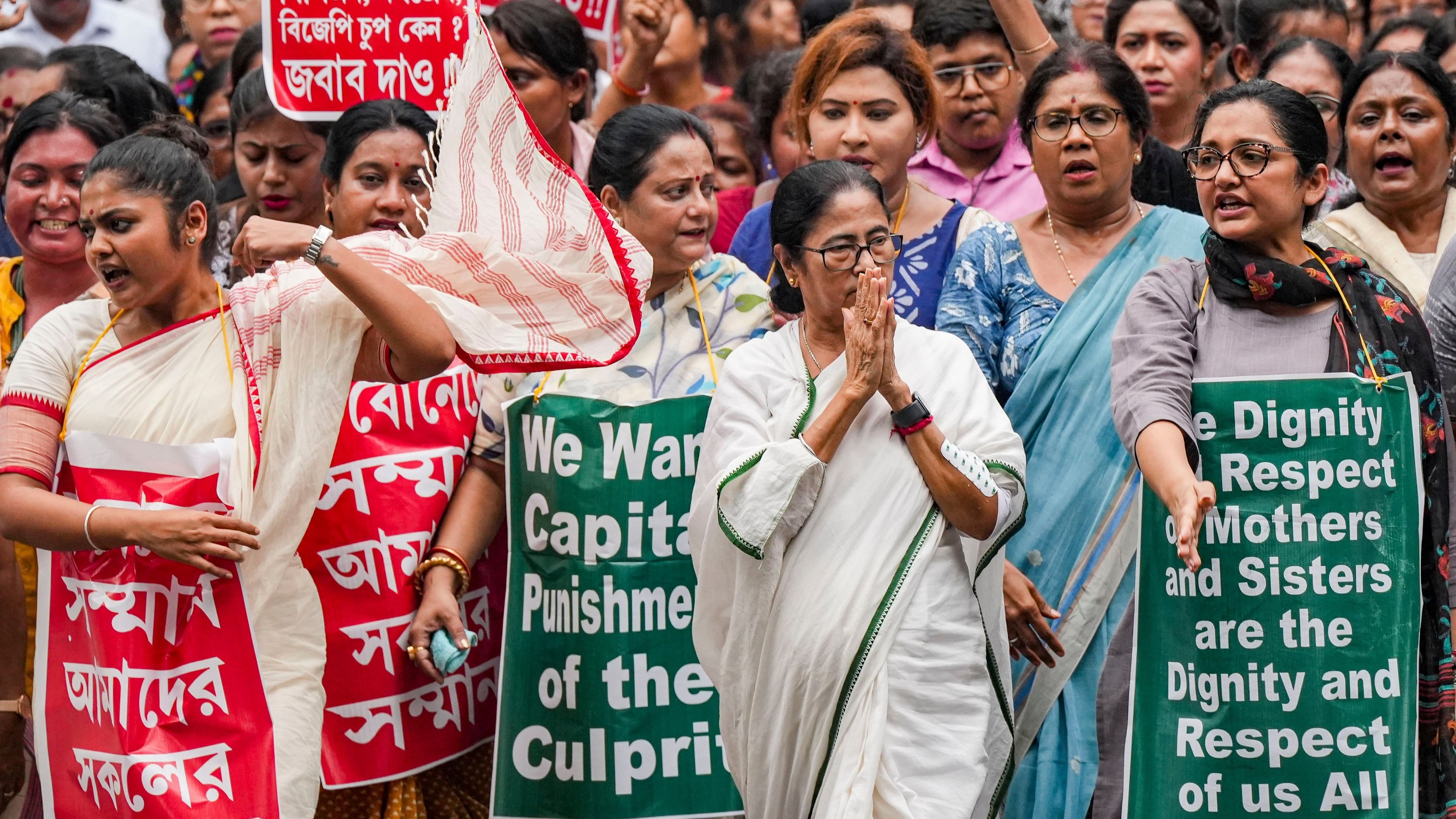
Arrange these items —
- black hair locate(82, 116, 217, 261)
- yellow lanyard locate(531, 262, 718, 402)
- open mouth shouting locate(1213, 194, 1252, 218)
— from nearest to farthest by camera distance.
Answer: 1. open mouth shouting locate(1213, 194, 1252, 218)
2. black hair locate(82, 116, 217, 261)
3. yellow lanyard locate(531, 262, 718, 402)

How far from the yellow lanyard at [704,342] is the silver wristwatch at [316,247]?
0.83 meters

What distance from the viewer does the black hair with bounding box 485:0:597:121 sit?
554 centimetres

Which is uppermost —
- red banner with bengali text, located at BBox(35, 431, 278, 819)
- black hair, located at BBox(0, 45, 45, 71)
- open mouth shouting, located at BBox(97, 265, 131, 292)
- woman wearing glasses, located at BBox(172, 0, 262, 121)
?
woman wearing glasses, located at BBox(172, 0, 262, 121)

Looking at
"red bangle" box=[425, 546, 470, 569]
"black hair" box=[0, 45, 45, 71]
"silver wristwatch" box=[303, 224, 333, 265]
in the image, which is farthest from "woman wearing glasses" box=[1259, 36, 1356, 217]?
"black hair" box=[0, 45, 45, 71]

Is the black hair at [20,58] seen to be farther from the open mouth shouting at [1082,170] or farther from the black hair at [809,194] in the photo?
the open mouth shouting at [1082,170]

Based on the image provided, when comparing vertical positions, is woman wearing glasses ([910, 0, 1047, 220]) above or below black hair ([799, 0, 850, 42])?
below

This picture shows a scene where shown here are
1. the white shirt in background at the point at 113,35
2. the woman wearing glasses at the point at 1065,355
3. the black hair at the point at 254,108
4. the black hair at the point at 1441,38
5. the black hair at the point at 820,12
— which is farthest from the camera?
the white shirt in background at the point at 113,35

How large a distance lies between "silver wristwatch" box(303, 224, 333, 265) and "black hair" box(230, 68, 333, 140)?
5.19ft

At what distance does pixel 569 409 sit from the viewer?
443 centimetres

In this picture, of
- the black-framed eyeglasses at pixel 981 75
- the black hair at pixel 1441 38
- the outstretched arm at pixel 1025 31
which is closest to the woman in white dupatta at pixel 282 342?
the outstretched arm at pixel 1025 31

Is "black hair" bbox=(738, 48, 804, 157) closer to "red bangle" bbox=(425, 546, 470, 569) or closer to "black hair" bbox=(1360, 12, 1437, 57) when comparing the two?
"black hair" bbox=(1360, 12, 1437, 57)

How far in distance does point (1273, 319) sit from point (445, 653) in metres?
2.04

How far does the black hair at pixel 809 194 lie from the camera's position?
13.2 ft

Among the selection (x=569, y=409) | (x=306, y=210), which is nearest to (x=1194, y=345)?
(x=569, y=409)
